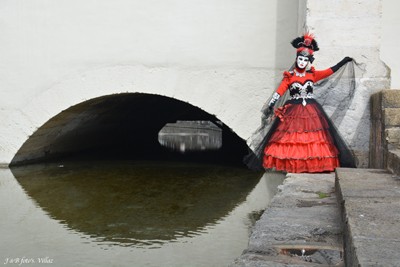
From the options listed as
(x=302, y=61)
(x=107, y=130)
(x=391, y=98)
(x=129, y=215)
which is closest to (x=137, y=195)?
(x=129, y=215)

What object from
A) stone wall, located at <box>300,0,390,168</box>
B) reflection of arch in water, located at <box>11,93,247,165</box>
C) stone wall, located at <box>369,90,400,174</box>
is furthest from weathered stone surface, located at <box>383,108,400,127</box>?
reflection of arch in water, located at <box>11,93,247,165</box>

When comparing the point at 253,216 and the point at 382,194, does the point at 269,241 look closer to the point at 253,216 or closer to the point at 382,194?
the point at 382,194

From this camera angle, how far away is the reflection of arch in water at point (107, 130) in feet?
18.4

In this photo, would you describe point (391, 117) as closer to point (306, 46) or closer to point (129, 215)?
point (306, 46)

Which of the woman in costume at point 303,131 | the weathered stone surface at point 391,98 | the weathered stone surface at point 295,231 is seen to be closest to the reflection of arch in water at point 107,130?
the woman in costume at point 303,131

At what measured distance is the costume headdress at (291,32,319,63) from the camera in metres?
4.04

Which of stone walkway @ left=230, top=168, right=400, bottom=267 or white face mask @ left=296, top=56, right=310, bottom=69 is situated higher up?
white face mask @ left=296, top=56, right=310, bottom=69

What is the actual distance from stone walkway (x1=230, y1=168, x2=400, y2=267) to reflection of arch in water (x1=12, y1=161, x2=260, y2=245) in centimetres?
64

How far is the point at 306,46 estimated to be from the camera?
405 centimetres

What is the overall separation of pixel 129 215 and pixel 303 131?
70.7 inches

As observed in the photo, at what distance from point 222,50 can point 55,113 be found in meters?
2.04

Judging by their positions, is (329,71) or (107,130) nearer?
(329,71)

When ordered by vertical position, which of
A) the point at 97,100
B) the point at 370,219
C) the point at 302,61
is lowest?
the point at 370,219

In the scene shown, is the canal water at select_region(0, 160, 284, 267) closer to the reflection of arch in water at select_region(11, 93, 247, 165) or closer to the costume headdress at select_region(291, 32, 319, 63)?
the reflection of arch in water at select_region(11, 93, 247, 165)
